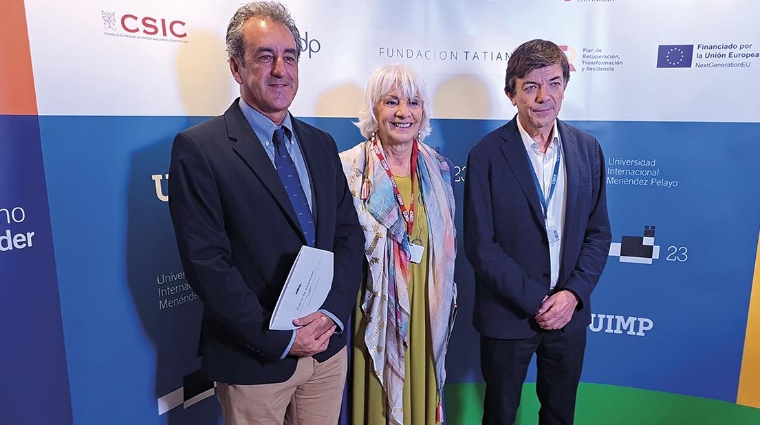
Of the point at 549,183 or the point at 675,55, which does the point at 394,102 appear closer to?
the point at 549,183

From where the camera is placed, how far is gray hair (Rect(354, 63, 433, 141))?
185 cm

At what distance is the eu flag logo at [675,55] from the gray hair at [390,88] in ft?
3.63

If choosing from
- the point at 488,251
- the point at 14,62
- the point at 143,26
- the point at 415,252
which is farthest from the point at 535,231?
the point at 14,62

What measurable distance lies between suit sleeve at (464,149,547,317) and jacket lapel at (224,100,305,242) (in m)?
0.70

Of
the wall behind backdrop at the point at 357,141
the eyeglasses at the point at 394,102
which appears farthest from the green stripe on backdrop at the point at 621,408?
the eyeglasses at the point at 394,102

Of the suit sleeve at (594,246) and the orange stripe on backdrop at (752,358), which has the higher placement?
the suit sleeve at (594,246)

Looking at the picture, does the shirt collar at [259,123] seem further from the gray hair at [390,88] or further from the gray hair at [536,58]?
the gray hair at [536,58]

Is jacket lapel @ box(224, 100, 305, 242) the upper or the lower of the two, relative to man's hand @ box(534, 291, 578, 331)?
upper

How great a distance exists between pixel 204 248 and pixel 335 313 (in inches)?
17.8

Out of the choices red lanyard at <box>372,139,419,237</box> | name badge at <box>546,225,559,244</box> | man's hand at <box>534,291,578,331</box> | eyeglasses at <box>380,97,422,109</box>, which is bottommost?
man's hand at <box>534,291,578,331</box>

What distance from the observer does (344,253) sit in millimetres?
1633

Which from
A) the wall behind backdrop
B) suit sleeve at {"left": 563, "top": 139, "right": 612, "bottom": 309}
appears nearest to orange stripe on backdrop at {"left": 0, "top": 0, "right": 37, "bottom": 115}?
the wall behind backdrop

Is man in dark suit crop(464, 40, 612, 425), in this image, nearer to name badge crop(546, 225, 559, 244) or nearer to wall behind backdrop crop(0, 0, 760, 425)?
name badge crop(546, 225, 559, 244)

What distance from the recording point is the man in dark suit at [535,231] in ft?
5.71
